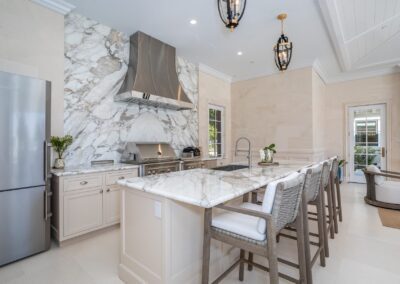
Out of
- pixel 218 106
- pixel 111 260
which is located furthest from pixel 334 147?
pixel 111 260

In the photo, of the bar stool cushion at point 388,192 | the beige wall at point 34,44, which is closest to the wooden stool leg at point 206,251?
the beige wall at point 34,44

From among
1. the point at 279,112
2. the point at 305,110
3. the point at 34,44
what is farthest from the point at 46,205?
the point at 305,110

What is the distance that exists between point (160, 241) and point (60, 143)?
6.90 feet

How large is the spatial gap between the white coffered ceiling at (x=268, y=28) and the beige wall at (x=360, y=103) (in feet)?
1.90

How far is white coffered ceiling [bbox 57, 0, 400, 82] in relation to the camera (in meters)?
3.10

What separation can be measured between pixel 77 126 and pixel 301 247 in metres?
3.26

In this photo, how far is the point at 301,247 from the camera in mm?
1748

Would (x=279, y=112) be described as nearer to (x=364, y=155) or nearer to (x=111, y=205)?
(x=364, y=155)

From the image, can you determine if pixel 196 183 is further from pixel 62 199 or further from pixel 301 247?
pixel 62 199

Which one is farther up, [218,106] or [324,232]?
[218,106]

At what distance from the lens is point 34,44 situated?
9.31ft

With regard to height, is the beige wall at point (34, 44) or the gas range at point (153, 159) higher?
the beige wall at point (34, 44)

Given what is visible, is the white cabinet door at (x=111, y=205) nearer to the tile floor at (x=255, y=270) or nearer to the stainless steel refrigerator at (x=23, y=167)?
the tile floor at (x=255, y=270)

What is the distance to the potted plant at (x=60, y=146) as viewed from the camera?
286cm
